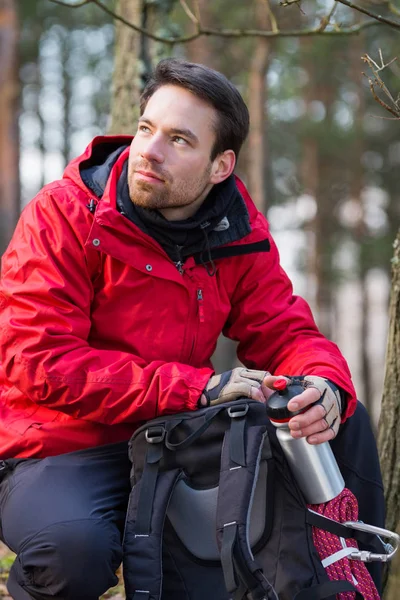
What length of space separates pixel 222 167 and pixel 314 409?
3.71 ft

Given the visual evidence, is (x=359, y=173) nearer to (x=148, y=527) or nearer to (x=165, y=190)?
(x=165, y=190)

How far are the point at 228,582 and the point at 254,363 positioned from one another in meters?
1.12

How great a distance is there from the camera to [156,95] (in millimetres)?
2943

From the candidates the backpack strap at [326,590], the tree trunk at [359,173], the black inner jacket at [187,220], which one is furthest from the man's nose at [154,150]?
the tree trunk at [359,173]

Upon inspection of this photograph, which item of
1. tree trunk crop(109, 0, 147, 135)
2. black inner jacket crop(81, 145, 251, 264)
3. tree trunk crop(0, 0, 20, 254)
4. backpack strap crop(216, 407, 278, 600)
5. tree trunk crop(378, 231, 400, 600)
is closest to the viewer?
backpack strap crop(216, 407, 278, 600)

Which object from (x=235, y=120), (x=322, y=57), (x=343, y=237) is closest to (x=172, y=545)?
(x=235, y=120)

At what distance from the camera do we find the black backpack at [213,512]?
7.39 feet

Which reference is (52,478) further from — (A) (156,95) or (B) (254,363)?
(A) (156,95)

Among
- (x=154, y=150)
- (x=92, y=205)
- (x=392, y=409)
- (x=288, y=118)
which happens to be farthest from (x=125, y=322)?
(x=288, y=118)

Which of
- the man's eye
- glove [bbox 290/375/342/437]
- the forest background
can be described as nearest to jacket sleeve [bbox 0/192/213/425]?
glove [bbox 290/375/342/437]

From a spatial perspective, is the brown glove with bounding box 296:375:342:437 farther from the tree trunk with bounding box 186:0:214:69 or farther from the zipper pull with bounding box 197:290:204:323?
the tree trunk with bounding box 186:0:214:69

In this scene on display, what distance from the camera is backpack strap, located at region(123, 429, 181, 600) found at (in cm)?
231

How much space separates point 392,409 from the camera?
3.21 meters

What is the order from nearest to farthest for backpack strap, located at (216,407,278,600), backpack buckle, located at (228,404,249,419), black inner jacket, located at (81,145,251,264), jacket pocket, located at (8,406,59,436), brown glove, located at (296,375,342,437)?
backpack strap, located at (216,407,278,600), backpack buckle, located at (228,404,249,419), brown glove, located at (296,375,342,437), jacket pocket, located at (8,406,59,436), black inner jacket, located at (81,145,251,264)
